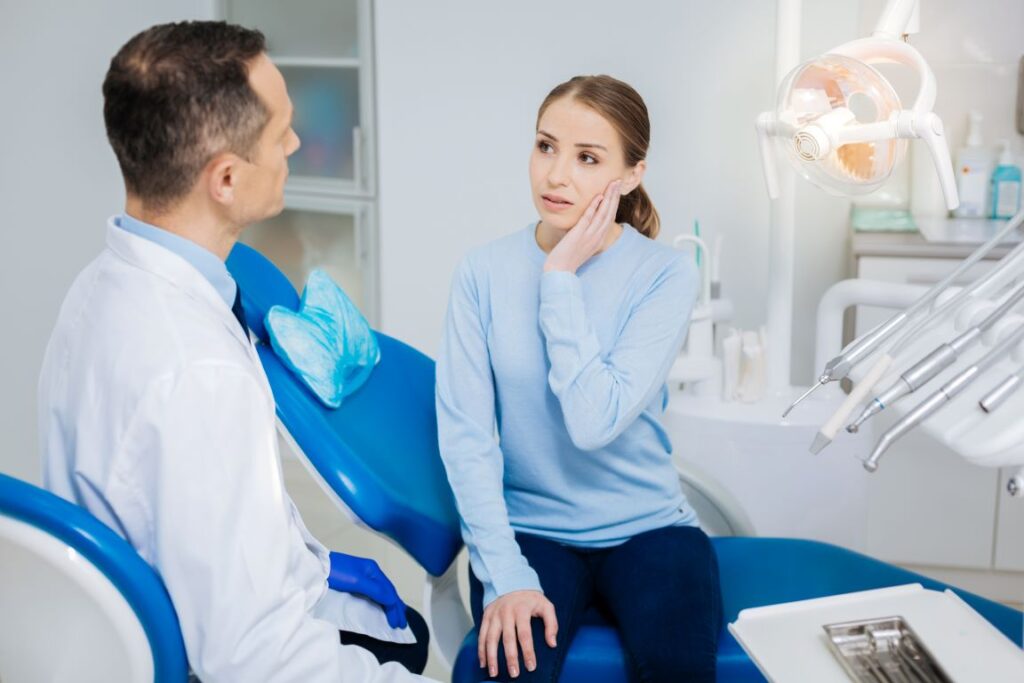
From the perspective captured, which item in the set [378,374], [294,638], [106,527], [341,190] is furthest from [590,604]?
[341,190]

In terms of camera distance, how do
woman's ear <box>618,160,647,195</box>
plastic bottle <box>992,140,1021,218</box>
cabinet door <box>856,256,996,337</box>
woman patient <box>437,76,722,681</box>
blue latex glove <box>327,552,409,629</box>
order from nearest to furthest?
1. blue latex glove <box>327,552,409,629</box>
2. woman patient <box>437,76,722,681</box>
3. woman's ear <box>618,160,647,195</box>
4. cabinet door <box>856,256,996,337</box>
5. plastic bottle <box>992,140,1021,218</box>

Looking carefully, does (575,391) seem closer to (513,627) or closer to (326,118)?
(513,627)

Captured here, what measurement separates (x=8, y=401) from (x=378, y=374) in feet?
5.06

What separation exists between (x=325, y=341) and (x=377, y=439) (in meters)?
0.15

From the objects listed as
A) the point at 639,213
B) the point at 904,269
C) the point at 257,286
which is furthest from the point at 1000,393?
the point at 904,269

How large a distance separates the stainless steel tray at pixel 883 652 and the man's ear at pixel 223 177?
2.29 feet

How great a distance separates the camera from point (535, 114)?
2.97 metres

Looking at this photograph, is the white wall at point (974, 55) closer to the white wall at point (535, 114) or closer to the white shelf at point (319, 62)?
the white wall at point (535, 114)

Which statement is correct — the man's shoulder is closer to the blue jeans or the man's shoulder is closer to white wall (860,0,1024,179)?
the blue jeans

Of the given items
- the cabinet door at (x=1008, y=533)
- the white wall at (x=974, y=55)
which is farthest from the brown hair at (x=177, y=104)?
the white wall at (x=974, y=55)

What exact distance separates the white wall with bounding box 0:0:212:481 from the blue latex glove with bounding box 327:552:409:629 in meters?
1.74

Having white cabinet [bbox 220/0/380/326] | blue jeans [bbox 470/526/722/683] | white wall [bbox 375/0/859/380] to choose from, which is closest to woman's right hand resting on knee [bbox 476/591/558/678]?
blue jeans [bbox 470/526/722/683]

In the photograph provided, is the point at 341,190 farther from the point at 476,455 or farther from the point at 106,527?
the point at 106,527

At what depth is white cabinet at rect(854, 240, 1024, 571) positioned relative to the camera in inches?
96.3
